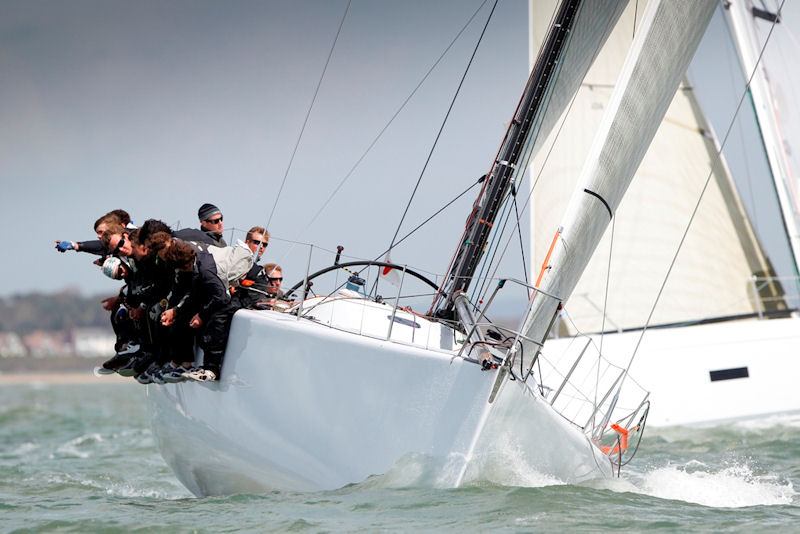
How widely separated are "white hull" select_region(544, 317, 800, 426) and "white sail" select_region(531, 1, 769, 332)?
1045 mm

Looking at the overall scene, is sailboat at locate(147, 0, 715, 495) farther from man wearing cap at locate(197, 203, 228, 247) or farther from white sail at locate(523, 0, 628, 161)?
man wearing cap at locate(197, 203, 228, 247)

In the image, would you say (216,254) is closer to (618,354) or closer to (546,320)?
(546,320)

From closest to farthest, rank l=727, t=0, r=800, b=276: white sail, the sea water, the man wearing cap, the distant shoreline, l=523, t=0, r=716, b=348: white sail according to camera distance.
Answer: the sea water
l=523, t=0, r=716, b=348: white sail
the man wearing cap
l=727, t=0, r=800, b=276: white sail
the distant shoreline

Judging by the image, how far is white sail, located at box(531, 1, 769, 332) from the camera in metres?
12.5

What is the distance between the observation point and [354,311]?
6.02m

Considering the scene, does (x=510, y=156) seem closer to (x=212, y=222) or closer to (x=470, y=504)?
(x=212, y=222)

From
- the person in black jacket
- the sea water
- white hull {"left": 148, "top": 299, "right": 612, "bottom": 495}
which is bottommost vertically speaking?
the sea water

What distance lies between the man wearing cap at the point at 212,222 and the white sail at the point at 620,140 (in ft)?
7.65

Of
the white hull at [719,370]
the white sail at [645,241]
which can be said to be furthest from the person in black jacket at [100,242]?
the white sail at [645,241]

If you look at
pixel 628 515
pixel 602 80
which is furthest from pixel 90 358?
pixel 628 515

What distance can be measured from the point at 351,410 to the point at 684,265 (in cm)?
833

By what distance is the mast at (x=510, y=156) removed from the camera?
657 centimetres

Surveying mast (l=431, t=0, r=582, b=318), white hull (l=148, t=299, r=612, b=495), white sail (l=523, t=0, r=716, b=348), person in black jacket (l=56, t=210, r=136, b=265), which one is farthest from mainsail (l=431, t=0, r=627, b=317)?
person in black jacket (l=56, t=210, r=136, b=265)

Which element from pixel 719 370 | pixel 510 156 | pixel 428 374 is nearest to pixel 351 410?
pixel 428 374
